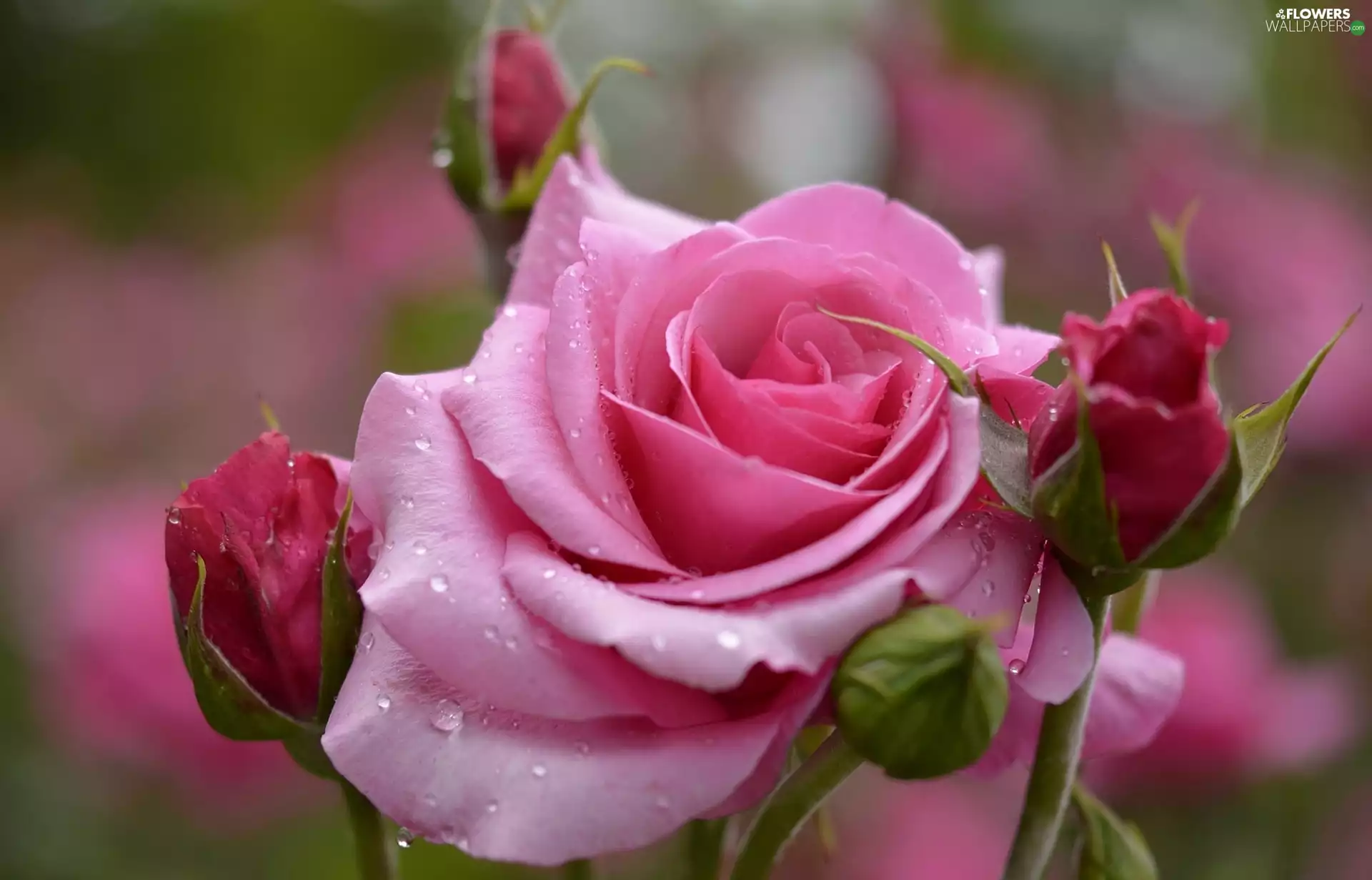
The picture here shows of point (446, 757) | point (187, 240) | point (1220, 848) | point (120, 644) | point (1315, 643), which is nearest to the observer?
point (446, 757)

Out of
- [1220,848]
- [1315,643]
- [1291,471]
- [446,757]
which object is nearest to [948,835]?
[1220,848]

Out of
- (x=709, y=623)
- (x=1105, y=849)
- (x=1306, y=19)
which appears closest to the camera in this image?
A: (x=709, y=623)

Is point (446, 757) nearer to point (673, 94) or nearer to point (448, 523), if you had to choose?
point (448, 523)

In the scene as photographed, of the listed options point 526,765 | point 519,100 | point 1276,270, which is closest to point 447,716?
point 526,765

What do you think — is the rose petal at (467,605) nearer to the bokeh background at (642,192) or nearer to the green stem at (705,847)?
the green stem at (705,847)

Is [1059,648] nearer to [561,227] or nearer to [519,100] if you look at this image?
[561,227]

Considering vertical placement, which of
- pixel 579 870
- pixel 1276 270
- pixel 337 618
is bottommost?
pixel 1276 270
